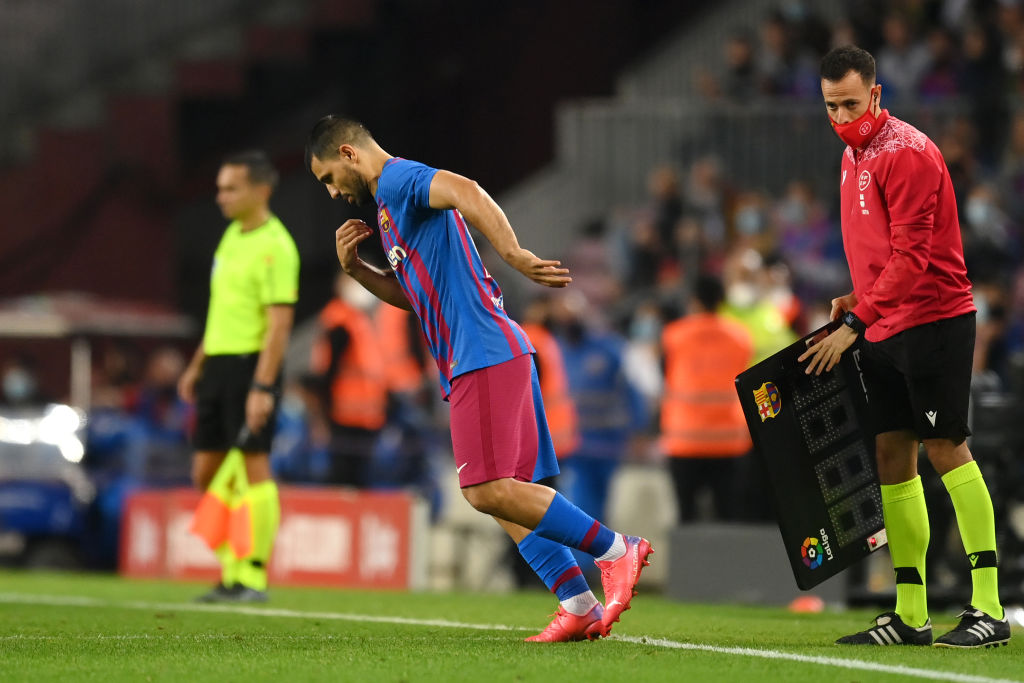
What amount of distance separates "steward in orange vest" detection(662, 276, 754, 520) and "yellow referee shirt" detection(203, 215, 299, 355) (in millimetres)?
3737

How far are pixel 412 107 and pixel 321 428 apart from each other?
927 cm

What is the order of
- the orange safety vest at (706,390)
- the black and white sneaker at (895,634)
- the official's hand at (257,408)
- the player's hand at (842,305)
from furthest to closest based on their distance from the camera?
the orange safety vest at (706,390) < the official's hand at (257,408) < the player's hand at (842,305) < the black and white sneaker at (895,634)

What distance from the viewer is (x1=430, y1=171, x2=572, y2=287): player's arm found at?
20.3 ft

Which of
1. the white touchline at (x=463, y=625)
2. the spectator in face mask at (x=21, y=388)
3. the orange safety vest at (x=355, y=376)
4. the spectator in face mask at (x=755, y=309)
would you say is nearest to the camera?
the white touchline at (x=463, y=625)

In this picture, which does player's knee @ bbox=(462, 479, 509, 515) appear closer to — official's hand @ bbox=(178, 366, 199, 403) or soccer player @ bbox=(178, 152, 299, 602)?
soccer player @ bbox=(178, 152, 299, 602)

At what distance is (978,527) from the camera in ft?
22.2

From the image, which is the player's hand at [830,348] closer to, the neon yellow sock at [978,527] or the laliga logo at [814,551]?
the neon yellow sock at [978,527]

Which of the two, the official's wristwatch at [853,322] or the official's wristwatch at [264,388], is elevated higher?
the official's wristwatch at [853,322]

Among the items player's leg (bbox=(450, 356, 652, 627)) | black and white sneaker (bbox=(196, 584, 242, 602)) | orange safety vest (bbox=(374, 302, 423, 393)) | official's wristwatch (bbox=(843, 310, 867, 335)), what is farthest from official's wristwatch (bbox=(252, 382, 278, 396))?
orange safety vest (bbox=(374, 302, 423, 393))

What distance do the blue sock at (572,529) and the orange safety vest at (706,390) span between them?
5.72 meters

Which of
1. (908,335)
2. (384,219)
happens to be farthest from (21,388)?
(908,335)

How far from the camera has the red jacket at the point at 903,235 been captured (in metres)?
6.58

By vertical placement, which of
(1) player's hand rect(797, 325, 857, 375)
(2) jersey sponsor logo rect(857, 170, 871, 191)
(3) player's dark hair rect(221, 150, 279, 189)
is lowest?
(1) player's hand rect(797, 325, 857, 375)

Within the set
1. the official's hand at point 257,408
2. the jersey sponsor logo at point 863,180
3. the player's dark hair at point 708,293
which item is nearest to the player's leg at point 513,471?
the jersey sponsor logo at point 863,180
